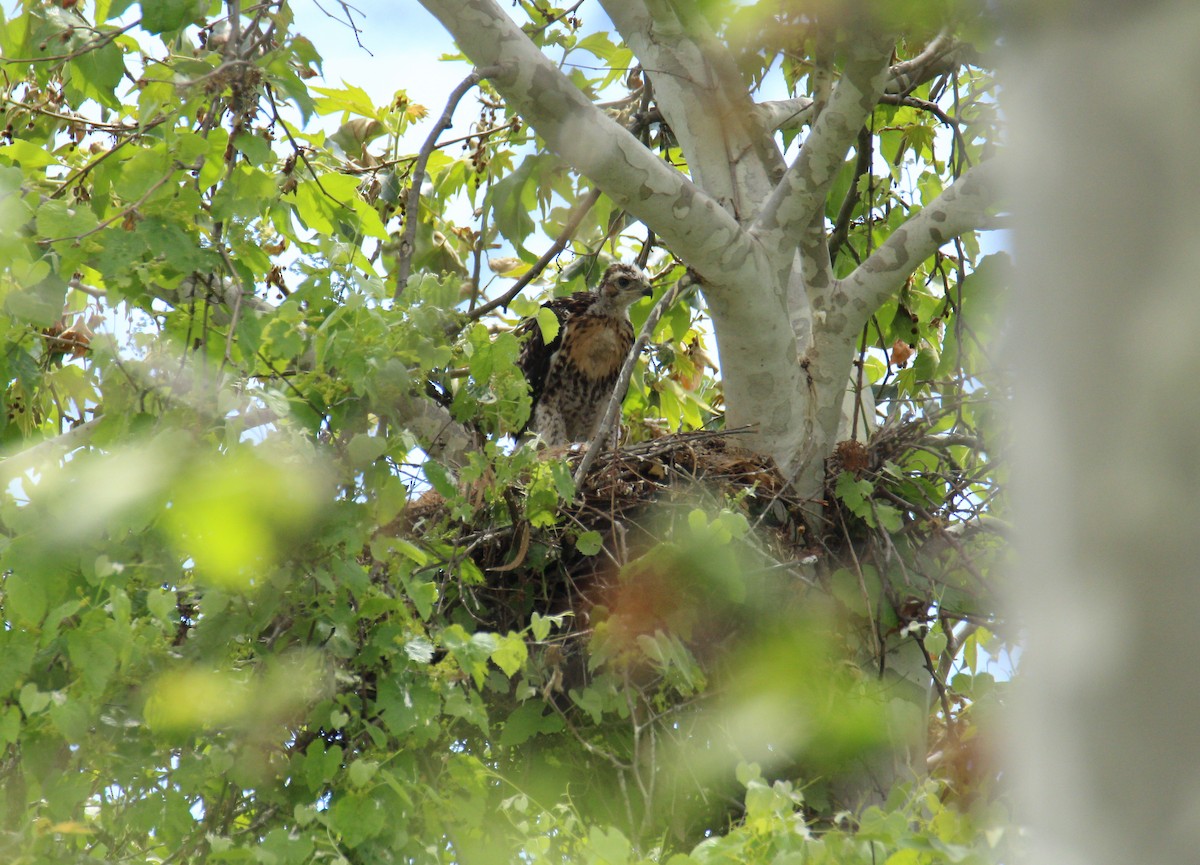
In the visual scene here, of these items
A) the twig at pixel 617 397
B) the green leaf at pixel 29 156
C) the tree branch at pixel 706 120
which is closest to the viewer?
the green leaf at pixel 29 156

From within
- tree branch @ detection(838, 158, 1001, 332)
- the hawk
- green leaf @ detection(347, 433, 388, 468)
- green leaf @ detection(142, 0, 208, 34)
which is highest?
the hawk

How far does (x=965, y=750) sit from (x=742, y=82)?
6.86 feet

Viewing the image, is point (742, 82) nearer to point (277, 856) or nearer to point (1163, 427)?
point (277, 856)

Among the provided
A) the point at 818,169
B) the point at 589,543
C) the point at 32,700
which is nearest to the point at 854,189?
the point at 818,169

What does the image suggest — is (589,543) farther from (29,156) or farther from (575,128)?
(29,156)

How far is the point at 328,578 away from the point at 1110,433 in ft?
7.18

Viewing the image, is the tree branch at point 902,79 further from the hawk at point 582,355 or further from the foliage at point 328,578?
the hawk at point 582,355

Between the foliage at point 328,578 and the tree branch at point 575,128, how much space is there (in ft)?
1.30

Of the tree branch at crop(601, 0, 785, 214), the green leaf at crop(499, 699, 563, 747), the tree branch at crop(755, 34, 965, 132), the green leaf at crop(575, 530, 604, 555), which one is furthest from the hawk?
the green leaf at crop(499, 699, 563, 747)

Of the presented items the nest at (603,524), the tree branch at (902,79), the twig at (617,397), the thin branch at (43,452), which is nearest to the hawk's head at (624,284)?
the tree branch at (902,79)

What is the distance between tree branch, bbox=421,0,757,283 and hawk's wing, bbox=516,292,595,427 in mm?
2339

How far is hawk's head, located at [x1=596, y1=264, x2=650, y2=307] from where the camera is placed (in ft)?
19.0

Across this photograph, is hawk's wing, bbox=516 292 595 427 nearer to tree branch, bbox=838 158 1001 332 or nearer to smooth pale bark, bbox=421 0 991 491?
smooth pale bark, bbox=421 0 991 491

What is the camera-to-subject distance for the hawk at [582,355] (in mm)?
5887
